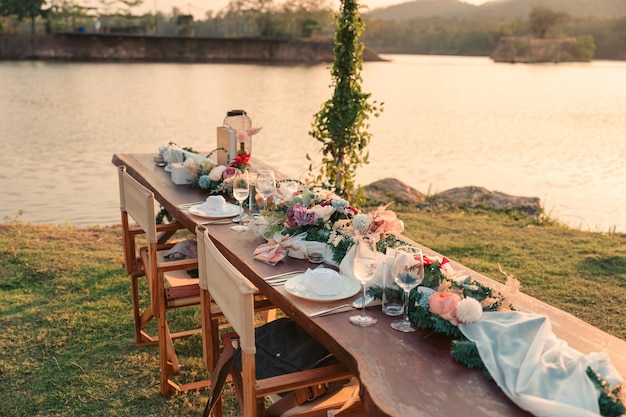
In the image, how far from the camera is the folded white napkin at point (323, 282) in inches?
80.6

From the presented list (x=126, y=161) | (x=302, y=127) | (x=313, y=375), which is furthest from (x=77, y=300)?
(x=302, y=127)

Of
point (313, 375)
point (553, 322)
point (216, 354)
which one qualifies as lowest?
point (216, 354)

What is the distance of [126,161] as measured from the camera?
420cm

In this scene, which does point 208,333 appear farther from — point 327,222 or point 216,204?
point 216,204

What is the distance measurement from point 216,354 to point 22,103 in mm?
18375

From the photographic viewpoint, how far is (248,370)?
186cm

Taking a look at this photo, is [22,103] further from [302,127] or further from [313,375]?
[313,375]

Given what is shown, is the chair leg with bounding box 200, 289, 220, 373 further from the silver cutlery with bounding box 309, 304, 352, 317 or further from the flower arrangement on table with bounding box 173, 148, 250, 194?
the flower arrangement on table with bounding box 173, 148, 250, 194

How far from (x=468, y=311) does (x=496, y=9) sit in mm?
87601

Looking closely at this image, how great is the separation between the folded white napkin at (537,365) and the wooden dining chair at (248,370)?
0.51 m

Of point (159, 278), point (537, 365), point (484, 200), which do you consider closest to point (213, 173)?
point (159, 278)

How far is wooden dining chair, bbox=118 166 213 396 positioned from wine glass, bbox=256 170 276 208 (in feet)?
1.38

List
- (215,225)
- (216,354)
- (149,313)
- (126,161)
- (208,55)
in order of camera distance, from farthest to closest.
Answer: (208,55) < (126,161) < (149,313) < (215,225) < (216,354)

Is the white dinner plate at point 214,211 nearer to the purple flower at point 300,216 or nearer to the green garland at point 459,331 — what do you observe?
the purple flower at point 300,216
